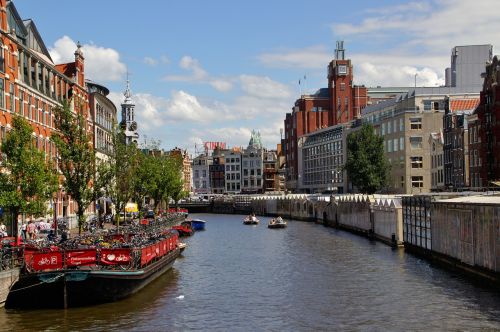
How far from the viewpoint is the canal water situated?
1326 inches

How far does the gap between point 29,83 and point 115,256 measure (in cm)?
3481

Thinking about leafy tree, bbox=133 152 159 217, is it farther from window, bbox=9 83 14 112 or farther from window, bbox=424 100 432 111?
window, bbox=424 100 432 111

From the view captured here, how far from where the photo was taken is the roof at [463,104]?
424ft

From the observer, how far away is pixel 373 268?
53875mm

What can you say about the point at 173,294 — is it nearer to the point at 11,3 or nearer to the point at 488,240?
the point at 488,240

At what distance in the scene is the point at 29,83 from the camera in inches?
2717

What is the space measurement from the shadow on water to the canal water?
0.15 feet

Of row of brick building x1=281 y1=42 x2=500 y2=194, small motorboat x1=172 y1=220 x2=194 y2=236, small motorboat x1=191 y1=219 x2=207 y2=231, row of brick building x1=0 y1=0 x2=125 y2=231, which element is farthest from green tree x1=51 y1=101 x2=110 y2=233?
small motorboat x1=191 y1=219 x2=207 y2=231

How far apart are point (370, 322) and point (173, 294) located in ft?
45.5

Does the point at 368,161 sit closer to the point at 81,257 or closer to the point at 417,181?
the point at 417,181

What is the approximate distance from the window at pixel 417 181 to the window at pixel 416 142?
5.91 metres

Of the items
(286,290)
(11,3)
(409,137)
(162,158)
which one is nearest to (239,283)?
(286,290)

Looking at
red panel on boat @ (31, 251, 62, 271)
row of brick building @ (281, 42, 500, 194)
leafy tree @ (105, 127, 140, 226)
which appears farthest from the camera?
row of brick building @ (281, 42, 500, 194)

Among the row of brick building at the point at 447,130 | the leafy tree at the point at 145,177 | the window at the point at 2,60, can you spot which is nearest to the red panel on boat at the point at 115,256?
the window at the point at 2,60
